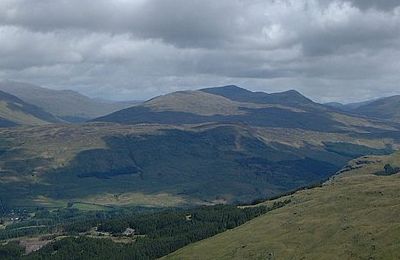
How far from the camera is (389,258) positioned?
188 metres

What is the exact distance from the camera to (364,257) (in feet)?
656

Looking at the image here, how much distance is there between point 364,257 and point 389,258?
41.5 ft
